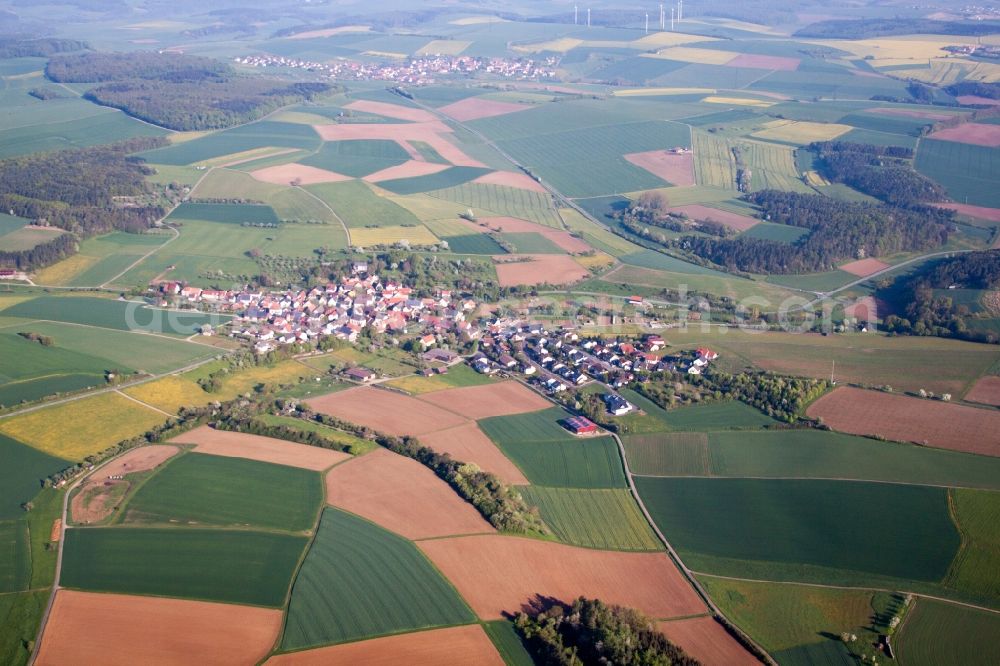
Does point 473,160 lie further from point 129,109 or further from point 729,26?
point 729,26

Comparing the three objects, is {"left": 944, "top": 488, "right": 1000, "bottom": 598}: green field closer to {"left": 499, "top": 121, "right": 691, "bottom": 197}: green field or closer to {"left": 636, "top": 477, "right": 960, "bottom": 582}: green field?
{"left": 636, "top": 477, "right": 960, "bottom": 582}: green field

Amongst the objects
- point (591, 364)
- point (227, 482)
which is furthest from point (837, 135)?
point (227, 482)

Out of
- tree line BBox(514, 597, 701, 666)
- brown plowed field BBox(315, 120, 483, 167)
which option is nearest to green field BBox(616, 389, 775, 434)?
tree line BBox(514, 597, 701, 666)

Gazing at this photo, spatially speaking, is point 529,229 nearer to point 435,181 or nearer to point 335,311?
point 435,181

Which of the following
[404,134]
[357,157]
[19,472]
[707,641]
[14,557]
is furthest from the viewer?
[404,134]

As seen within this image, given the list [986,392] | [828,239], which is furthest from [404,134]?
[986,392]
